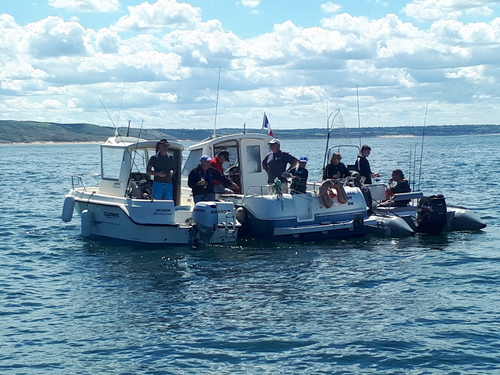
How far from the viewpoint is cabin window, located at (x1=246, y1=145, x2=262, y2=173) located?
20203 mm

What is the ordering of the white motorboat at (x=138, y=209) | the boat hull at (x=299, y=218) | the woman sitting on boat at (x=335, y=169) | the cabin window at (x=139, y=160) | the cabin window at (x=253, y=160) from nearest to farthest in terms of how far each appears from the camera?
1. the white motorboat at (x=138, y=209)
2. the boat hull at (x=299, y=218)
3. the cabin window at (x=139, y=160)
4. the woman sitting on boat at (x=335, y=169)
5. the cabin window at (x=253, y=160)

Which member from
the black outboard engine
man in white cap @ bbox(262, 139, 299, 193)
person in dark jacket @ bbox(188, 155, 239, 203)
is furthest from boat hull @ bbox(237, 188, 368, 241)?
the black outboard engine

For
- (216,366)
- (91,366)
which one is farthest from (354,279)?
(91,366)

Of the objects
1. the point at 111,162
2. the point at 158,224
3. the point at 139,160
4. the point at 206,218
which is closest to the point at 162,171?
the point at 158,224

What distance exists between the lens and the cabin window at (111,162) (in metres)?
19.0

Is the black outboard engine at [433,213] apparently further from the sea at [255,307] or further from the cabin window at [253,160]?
the cabin window at [253,160]

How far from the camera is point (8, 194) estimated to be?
119 feet

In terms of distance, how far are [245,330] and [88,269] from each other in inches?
225

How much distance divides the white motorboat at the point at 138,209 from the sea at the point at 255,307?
1.25 feet

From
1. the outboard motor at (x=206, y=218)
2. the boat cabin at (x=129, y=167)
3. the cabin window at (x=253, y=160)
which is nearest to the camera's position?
the outboard motor at (x=206, y=218)

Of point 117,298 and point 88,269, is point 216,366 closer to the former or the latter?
point 117,298

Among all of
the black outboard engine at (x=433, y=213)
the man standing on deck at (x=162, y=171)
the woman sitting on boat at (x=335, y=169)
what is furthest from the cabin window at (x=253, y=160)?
the black outboard engine at (x=433, y=213)

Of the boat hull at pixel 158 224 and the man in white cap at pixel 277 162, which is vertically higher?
the man in white cap at pixel 277 162

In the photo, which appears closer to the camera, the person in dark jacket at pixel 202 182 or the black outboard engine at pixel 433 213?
the person in dark jacket at pixel 202 182
